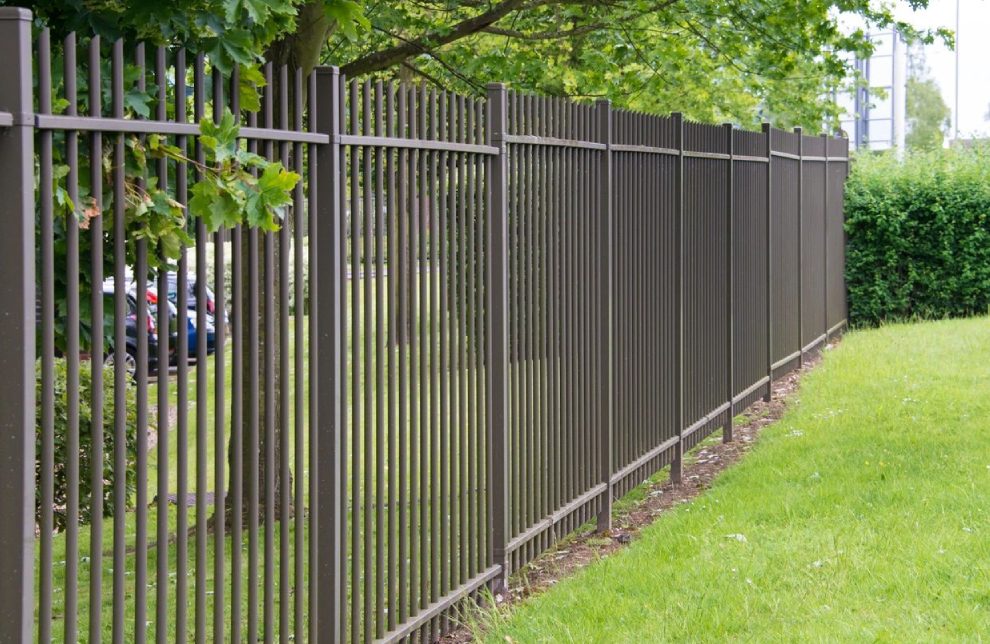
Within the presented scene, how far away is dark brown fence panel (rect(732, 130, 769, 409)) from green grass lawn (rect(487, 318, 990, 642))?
0.83 meters

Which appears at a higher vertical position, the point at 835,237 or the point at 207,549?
the point at 835,237

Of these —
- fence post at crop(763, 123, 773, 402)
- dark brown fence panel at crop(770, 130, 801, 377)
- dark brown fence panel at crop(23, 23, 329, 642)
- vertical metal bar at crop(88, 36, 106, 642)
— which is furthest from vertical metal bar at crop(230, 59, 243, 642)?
dark brown fence panel at crop(770, 130, 801, 377)

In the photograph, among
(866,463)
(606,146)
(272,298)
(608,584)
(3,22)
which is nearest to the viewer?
(3,22)

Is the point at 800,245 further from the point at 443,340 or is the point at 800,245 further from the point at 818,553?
the point at 443,340

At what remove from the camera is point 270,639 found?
13.1ft

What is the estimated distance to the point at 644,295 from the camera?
804cm

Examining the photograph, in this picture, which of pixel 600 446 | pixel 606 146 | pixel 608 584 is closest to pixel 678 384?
pixel 600 446

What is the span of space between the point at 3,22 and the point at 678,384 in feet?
20.6

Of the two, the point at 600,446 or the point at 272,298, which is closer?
the point at 272,298

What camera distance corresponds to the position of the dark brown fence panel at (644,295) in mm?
7602

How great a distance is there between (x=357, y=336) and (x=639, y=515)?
150 inches

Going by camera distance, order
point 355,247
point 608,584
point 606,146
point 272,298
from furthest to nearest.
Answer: point 606,146 → point 608,584 → point 355,247 → point 272,298

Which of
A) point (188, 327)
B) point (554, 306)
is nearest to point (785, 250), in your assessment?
point (554, 306)

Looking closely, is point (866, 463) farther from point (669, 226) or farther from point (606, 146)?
point (606, 146)
